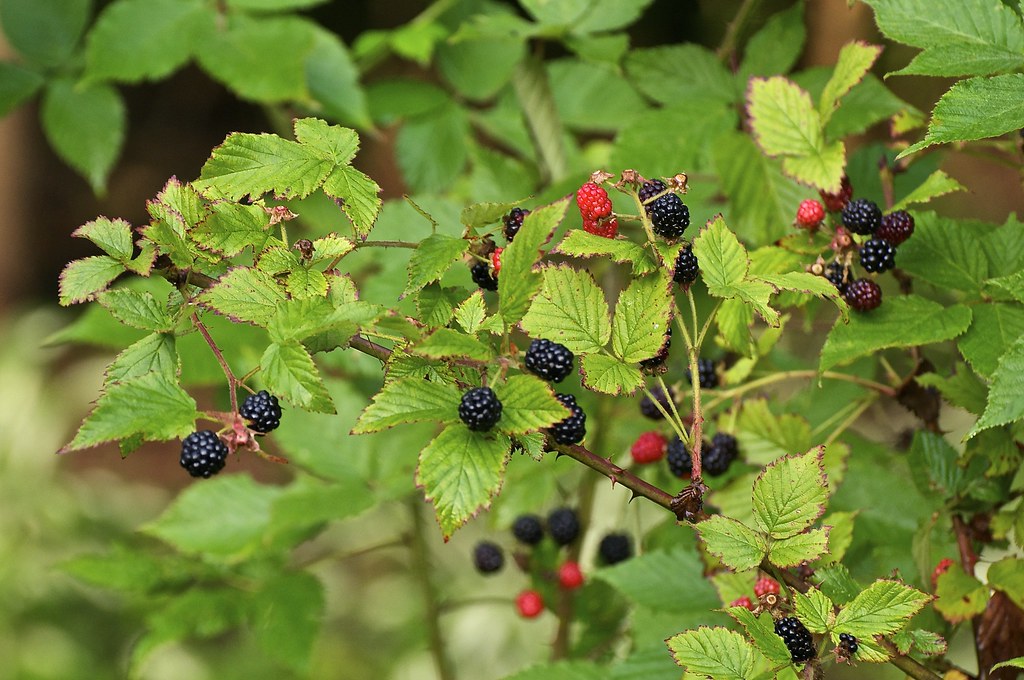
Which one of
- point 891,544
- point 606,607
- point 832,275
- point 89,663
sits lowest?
point 89,663

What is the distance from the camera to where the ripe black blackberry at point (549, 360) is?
0.72 meters

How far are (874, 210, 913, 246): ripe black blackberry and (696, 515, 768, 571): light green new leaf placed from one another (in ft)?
1.12

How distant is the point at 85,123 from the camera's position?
175 cm

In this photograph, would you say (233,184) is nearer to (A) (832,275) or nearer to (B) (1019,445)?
(A) (832,275)

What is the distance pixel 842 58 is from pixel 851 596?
0.53 meters

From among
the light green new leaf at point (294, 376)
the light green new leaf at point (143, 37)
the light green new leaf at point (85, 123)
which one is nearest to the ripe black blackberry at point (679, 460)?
the light green new leaf at point (294, 376)

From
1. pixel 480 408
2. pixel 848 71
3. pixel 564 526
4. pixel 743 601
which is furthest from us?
pixel 564 526

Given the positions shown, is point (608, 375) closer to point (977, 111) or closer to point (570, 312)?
point (570, 312)

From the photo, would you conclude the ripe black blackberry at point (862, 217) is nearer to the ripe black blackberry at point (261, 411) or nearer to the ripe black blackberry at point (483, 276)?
the ripe black blackberry at point (483, 276)

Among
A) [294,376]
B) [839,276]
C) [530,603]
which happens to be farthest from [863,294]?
[530,603]

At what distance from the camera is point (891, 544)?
111 centimetres

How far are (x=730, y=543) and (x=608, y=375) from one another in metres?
0.14

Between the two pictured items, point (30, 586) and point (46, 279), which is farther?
point (46, 279)

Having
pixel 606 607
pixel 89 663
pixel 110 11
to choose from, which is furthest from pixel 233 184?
pixel 89 663
